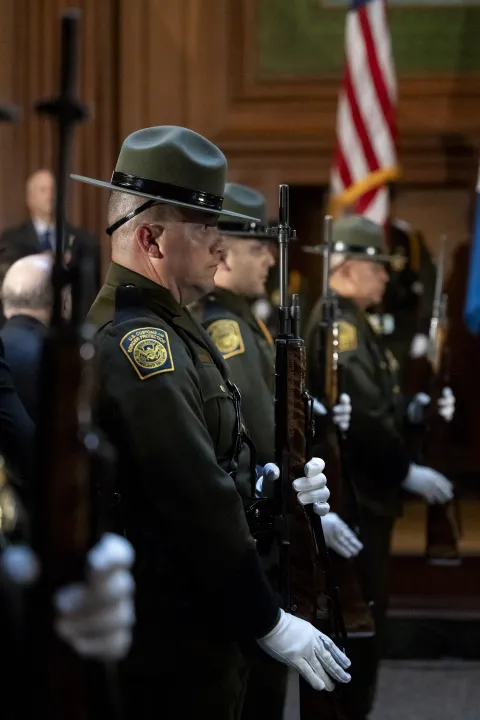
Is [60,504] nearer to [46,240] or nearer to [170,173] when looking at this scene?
[170,173]

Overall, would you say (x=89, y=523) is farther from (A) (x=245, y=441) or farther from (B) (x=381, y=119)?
(B) (x=381, y=119)

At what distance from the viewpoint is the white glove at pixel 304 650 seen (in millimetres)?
1630

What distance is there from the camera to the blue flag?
4609 mm

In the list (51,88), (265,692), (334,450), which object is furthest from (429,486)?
(51,88)

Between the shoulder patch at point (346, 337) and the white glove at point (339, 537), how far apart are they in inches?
29.0

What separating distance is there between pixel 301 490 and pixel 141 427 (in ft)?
1.49

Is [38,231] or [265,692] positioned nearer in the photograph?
[265,692]

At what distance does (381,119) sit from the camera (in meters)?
4.72

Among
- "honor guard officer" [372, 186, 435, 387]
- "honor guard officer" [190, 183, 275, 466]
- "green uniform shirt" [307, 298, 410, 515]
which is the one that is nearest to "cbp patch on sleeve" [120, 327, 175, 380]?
"honor guard officer" [190, 183, 275, 466]

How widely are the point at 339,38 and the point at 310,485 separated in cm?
344

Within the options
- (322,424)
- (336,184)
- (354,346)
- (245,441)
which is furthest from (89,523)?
(336,184)

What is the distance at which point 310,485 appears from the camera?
1.93m

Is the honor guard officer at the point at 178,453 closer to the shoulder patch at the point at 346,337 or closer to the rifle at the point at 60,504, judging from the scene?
the rifle at the point at 60,504

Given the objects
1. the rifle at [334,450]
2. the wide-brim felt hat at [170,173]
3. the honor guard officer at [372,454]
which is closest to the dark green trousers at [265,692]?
the rifle at [334,450]
